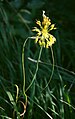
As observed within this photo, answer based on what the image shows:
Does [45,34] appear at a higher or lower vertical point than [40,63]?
higher

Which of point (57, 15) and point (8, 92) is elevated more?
point (57, 15)

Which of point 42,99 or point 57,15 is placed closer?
point 42,99

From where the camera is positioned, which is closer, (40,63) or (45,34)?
(45,34)

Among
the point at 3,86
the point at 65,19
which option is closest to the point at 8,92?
the point at 3,86

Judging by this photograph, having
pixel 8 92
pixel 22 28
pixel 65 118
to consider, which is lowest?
pixel 65 118

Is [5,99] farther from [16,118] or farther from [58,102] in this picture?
[58,102]

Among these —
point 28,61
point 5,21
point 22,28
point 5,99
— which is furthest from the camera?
point 22,28

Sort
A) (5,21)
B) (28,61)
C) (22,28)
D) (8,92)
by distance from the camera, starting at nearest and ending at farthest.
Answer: (8,92)
(28,61)
(5,21)
(22,28)

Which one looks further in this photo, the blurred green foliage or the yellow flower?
the blurred green foliage
